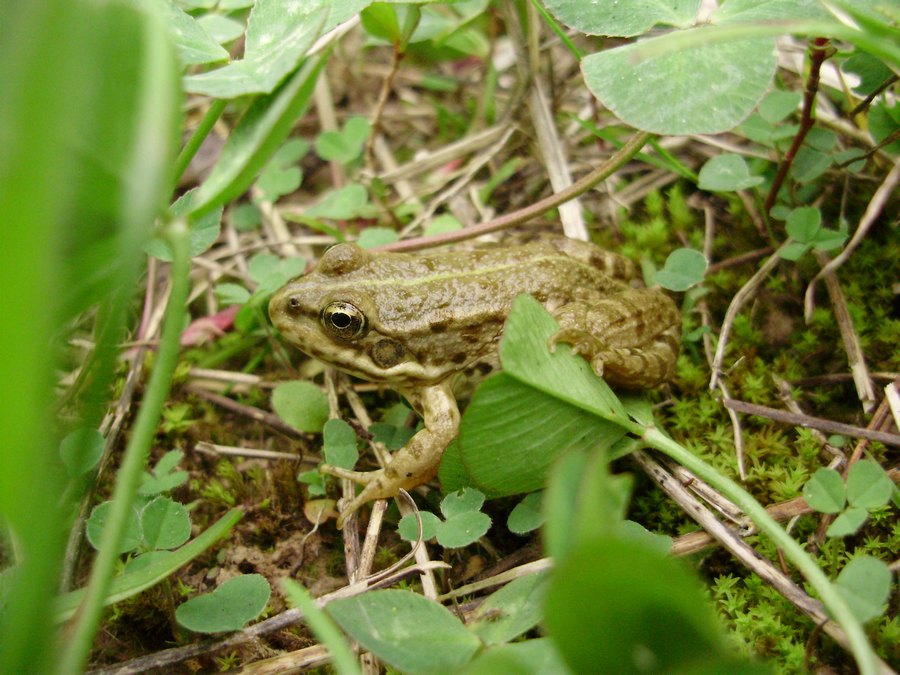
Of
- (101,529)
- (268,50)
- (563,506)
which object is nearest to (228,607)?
(101,529)

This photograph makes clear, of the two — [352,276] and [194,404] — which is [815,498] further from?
[194,404]

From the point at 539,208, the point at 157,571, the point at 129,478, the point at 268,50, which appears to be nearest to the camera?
the point at 129,478

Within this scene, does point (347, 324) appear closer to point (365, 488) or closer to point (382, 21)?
point (365, 488)

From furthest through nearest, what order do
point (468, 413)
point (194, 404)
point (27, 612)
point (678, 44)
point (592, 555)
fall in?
point (194, 404), point (468, 413), point (678, 44), point (27, 612), point (592, 555)

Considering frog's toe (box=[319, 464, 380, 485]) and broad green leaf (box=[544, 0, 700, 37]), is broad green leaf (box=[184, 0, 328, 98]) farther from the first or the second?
frog's toe (box=[319, 464, 380, 485])

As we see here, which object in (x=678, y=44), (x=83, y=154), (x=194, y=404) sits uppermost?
(x=678, y=44)

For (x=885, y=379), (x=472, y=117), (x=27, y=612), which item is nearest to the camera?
(x=27, y=612)

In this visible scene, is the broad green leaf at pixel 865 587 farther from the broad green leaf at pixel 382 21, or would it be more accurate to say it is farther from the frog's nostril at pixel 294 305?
the broad green leaf at pixel 382 21

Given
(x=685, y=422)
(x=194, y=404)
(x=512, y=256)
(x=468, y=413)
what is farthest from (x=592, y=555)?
(x=194, y=404)
